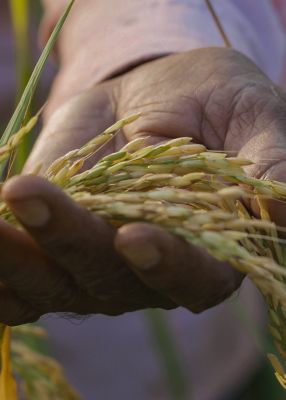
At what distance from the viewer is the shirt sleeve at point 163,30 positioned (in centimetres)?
159

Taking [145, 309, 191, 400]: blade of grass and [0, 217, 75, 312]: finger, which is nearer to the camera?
[0, 217, 75, 312]: finger

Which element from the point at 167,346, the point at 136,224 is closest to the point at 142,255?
the point at 136,224

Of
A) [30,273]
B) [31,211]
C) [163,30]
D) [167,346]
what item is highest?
[31,211]

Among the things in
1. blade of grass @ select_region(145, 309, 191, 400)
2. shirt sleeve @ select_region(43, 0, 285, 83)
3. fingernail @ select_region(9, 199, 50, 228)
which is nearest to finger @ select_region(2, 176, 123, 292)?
fingernail @ select_region(9, 199, 50, 228)

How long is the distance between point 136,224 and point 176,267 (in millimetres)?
87

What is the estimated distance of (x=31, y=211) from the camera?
0.85m

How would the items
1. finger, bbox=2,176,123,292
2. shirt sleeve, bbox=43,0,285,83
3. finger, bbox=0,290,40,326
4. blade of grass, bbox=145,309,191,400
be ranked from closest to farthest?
finger, bbox=2,176,123,292, finger, bbox=0,290,40,326, shirt sleeve, bbox=43,0,285,83, blade of grass, bbox=145,309,191,400

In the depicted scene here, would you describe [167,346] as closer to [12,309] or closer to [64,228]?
[12,309]

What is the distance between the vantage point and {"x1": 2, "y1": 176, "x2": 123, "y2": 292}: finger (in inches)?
33.3

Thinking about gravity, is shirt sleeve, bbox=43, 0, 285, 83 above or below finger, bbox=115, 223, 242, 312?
below

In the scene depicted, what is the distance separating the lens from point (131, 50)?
158 centimetres

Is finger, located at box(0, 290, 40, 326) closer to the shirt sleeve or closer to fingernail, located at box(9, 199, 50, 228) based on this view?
fingernail, located at box(9, 199, 50, 228)

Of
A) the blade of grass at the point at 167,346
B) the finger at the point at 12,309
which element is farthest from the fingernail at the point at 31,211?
the blade of grass at the point at 167,346

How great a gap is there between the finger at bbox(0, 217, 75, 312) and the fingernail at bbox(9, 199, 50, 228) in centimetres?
5
